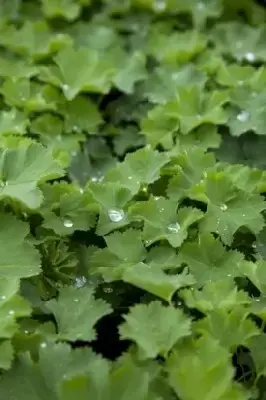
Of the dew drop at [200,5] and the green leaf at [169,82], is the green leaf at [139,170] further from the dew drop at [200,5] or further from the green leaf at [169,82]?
the dew drop at [200,5]

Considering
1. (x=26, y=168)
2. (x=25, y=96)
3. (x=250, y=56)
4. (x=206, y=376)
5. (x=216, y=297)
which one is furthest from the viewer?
(x=250, y=56)

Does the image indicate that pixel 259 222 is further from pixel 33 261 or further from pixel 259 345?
pixel 33 261

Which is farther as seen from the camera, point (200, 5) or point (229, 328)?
point (200, 5)

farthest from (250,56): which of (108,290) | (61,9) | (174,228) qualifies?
(108,290)

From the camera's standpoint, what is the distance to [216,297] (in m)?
0.87

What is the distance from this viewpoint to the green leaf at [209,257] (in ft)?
3.08

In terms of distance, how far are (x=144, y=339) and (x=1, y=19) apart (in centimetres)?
109

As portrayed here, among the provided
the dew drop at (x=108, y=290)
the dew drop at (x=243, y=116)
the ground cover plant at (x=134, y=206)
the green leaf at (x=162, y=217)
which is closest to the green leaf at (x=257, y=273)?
the ground cover plant at (x=134, y=206)

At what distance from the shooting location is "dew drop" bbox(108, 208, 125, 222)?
1025 millimetres

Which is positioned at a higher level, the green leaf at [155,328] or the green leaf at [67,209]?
the green leaf at [155,328]

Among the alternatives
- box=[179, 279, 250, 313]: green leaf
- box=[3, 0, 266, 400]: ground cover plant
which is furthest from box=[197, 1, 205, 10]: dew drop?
box=[179, 279, 250, 313]: green leaf

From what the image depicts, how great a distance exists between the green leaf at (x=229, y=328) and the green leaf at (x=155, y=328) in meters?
0.03

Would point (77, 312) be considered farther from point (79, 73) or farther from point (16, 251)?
point (79, 73)

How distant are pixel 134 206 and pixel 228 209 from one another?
17 centimetres
